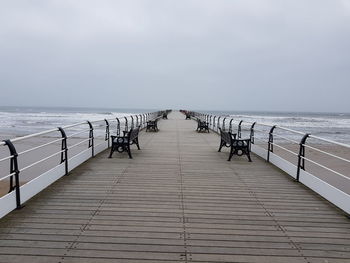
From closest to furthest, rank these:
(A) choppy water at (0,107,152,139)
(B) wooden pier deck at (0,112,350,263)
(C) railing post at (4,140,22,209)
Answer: (B) wooden pier deck at (0,112,350,263) → (C) railing post at (4,140,22,209) → (A) choppy water at (0,107,152,139)

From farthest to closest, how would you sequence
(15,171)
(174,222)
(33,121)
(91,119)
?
(91,119), (33,121), (15,171), (174,222)

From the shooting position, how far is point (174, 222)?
4406 mm

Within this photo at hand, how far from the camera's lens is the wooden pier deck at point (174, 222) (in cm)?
354

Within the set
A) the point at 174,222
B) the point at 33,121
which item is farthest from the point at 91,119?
the point at 174,222

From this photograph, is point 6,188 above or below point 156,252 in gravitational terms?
below

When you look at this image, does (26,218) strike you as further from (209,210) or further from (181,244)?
(209,210)

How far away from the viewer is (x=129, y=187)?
6188 mm

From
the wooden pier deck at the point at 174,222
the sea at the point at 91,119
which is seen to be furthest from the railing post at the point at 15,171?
the sea at the point at 91,119

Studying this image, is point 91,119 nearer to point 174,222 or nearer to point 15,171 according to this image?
point 15,171

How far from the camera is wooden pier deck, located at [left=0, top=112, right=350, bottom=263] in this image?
3543mm

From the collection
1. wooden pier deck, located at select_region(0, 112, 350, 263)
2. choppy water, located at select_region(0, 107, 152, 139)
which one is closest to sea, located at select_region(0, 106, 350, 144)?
choppy water, located at select_region(0, 107, 152, 139)

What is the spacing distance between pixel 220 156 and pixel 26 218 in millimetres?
6386

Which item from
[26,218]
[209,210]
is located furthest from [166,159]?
[26,218]

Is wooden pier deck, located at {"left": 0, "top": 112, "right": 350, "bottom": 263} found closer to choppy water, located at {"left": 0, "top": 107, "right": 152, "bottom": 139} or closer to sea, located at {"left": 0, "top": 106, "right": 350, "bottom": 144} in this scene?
sea, located at {"left": 0, "top": 106, "right": 350, "bottom": 144}
